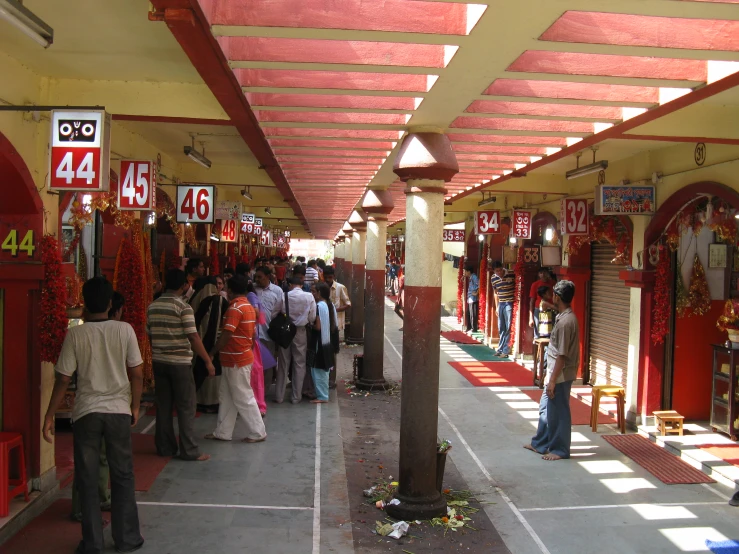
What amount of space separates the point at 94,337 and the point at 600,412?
7.62 m

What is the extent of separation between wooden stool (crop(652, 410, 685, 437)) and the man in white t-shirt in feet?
21.0

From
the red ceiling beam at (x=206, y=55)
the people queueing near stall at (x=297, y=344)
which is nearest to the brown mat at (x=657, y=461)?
the people queueing near stall at (x=297, y=344)

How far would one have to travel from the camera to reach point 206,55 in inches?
145

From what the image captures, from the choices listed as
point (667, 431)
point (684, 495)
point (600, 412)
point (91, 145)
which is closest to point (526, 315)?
point (600, 412)

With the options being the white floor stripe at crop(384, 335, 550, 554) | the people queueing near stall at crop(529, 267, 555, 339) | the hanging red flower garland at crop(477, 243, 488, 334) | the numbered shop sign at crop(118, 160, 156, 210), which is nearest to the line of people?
the numbered shop sign at crop(118, 160, 156, 210)

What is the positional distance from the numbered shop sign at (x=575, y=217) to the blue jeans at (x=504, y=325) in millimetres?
4306

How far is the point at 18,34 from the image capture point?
4555 millimetres

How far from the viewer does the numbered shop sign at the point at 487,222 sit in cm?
1370

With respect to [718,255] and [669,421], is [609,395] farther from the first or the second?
[718,255]

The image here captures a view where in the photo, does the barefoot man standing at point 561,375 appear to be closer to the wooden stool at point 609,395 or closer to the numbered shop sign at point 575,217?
the wooden stool at point 609,395

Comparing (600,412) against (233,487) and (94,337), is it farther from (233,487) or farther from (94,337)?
(94,337)

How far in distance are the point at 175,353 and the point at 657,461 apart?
536cm

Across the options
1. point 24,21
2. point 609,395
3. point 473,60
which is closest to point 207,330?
point 24,21

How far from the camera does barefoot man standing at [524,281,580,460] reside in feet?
23.1
